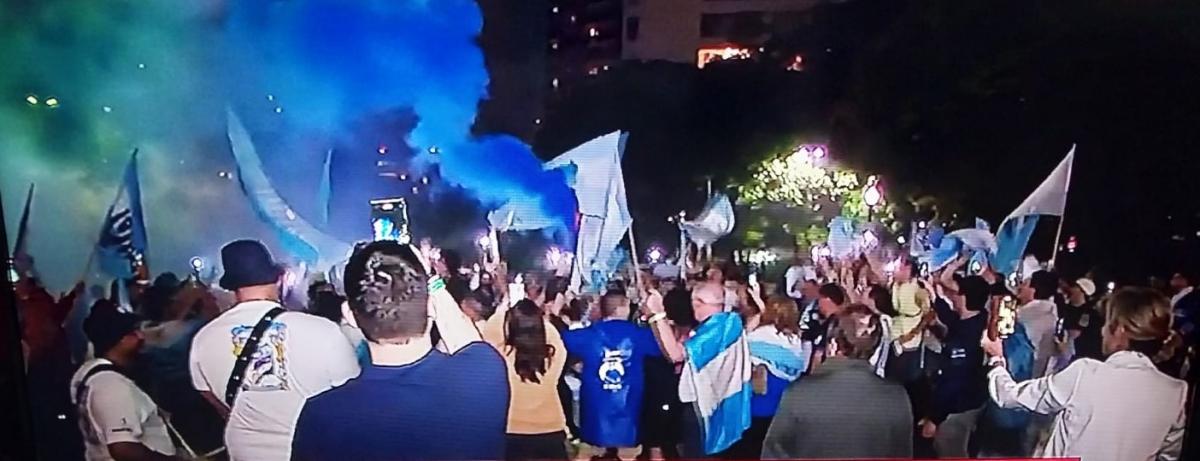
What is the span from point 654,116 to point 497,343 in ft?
1.05

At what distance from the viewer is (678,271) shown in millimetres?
1395

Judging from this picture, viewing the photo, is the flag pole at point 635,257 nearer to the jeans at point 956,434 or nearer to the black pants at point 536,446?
the black pants at point 536,446

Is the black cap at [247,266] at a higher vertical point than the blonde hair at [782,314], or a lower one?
higher

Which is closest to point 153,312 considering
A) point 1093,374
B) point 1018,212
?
point 1018,212

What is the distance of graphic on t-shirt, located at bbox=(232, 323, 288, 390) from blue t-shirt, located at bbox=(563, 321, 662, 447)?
12.9 inches

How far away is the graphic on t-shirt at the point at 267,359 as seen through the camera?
1398 millimetres

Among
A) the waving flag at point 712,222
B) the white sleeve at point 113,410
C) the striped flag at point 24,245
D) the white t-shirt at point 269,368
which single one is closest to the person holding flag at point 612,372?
the waving flag at point 712,222

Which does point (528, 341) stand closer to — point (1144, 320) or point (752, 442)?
point (752, 442)

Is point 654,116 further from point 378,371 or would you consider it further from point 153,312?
point 153,312

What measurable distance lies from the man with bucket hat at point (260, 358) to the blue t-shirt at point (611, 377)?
27 centimetres

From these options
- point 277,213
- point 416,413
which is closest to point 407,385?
point 416,413

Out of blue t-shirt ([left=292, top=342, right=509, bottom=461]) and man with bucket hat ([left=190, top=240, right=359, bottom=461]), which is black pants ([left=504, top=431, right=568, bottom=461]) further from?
man with bucket hat ([left=190, top=240, right=359, bottom=461])

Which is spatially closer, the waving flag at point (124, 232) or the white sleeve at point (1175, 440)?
the waving flag at point (124, 232)

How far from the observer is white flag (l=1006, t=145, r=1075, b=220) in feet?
4.61
